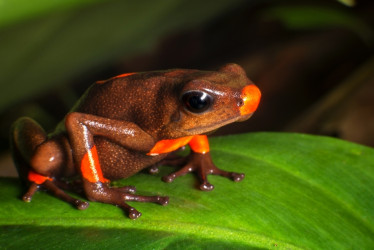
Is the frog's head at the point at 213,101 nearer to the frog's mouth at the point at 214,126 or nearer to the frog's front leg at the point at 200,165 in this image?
the frog's mouth at the point at 214,126

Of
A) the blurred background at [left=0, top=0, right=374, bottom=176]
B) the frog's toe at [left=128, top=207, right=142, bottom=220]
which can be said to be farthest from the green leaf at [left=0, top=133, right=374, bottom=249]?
the blurred background at [left=0, top=0, right=374, bottom=176]

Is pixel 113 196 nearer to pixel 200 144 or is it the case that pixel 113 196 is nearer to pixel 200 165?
pixel 200 165

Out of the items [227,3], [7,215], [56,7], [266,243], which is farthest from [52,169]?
[227,3]

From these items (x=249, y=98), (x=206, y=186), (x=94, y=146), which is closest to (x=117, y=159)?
(x=94, y=146)

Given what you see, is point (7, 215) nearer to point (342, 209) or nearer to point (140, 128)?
point (140, 128)

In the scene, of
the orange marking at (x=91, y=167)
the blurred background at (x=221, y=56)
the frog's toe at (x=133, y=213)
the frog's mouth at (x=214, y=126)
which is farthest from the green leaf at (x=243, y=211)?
the blurred background at (x=221, y=56)

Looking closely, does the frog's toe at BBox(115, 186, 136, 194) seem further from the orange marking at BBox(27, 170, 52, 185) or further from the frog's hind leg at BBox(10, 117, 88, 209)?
Answer: the orange marking at BBox(27, 170, 52, 185)
